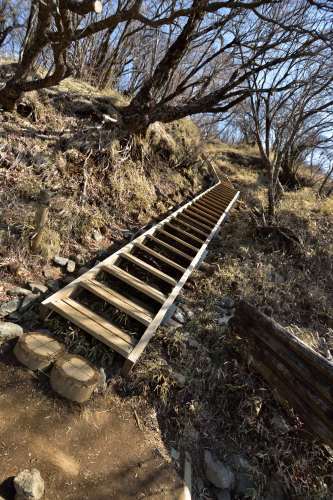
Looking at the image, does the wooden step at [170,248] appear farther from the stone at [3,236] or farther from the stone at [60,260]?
→ the stone at [3,236]

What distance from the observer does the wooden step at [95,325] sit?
2.86 m

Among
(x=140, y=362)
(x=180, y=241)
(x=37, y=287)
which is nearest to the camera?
(x=140, y=362)

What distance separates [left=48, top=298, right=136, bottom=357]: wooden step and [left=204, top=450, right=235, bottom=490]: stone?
1.16 metres

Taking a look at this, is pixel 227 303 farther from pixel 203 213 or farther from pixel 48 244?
pixel 203 213

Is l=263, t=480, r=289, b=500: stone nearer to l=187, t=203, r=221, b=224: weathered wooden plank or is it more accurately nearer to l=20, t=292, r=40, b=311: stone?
l=20, t=292, r=40, b=311: stone

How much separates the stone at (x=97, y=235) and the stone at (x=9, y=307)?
170 centimetres

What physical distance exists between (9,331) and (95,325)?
76cm

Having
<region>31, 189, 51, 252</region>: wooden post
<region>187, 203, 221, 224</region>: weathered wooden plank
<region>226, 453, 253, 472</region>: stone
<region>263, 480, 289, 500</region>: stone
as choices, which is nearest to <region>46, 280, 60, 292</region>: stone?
<region>31, 189, 51, 252</region>: wooden post

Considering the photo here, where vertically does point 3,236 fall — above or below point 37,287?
above

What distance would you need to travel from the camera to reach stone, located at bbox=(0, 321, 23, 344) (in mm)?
2669

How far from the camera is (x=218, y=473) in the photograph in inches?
99.4

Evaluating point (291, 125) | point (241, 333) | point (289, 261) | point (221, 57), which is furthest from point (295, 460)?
point (221, 57)

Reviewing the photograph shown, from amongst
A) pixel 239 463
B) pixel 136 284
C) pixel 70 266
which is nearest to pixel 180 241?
pixel 136 284

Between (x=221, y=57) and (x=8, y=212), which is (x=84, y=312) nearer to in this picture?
(x=8, y=212)
